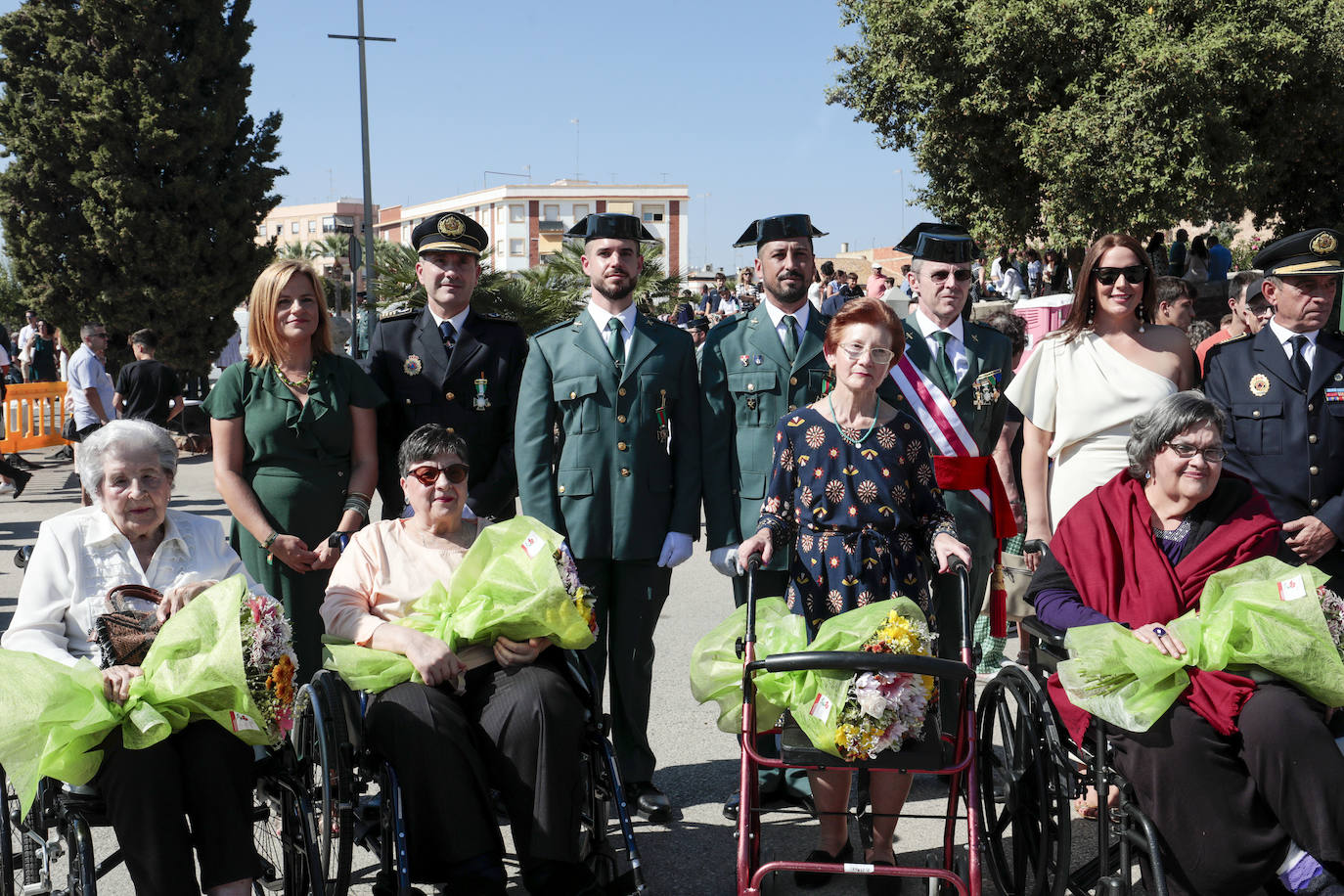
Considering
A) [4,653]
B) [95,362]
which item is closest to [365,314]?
[95,362]

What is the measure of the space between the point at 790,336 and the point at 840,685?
5.36 feet

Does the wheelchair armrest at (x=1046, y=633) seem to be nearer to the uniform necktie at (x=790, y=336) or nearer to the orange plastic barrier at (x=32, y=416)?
the uniform necktie at (x=790, y=336)

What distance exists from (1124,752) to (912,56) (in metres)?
18.4

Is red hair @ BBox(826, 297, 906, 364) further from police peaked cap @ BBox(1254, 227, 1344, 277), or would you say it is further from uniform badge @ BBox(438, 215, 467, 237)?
uniform badge @ BBox(438, 215, 467, 237)

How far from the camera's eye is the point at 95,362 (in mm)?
11195

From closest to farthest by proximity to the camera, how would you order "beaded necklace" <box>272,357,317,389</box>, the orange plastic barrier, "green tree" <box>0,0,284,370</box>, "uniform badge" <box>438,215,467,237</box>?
"beaded necklace" <box>272,357,317,389</box>
"uniform badge" <box>438,215,467,237</box>
the orange plastic barrier
"green tree" <box>0,0,284,370</box>

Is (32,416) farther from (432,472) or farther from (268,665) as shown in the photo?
(268,665)

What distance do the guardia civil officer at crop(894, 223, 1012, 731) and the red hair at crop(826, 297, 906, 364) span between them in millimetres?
661

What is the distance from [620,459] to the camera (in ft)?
13.7

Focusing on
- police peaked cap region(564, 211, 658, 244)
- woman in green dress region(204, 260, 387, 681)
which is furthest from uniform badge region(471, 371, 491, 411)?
police peaked cap region(564, 211, 658, 244)

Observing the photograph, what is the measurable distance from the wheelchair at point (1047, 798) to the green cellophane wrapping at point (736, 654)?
0.67 m

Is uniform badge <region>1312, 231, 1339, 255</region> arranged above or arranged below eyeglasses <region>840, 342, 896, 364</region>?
above

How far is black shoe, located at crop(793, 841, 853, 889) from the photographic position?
3.54 meters

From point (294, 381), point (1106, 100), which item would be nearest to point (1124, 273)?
point (294, 381)
